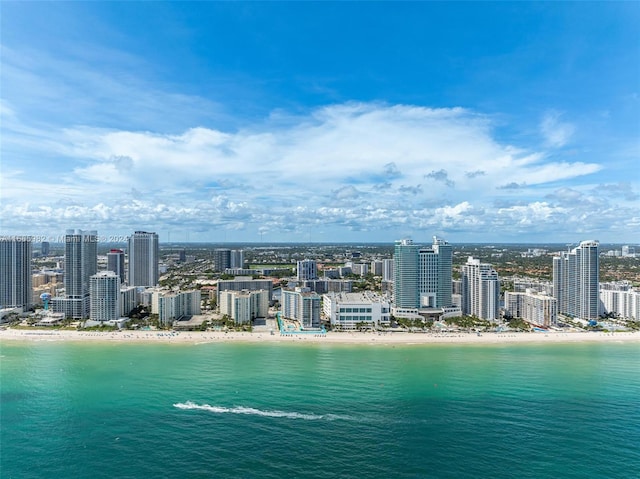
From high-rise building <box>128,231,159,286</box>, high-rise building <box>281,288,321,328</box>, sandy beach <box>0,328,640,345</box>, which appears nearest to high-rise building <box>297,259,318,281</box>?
high-rise building <box>128,231,159,286</box>

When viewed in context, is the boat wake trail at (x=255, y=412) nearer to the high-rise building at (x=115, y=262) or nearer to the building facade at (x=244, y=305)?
the building facade at (x=244, y=305)

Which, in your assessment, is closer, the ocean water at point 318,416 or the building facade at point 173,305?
the ocean water at point 318,416

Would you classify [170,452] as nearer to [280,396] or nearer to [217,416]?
[217,416]

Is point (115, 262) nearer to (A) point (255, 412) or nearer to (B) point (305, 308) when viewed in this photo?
(B) point (305, 308)

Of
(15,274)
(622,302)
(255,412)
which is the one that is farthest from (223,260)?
(255,412)

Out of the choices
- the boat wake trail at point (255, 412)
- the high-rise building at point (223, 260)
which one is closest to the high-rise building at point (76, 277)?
the boat wake trail at point (255, 412)

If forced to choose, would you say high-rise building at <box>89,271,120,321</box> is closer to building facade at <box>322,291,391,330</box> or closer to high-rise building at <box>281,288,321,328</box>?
high-rise building at <box>281,288,321,328</box>

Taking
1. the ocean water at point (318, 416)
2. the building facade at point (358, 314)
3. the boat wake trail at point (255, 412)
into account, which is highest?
the building facade at point (358, 314)
